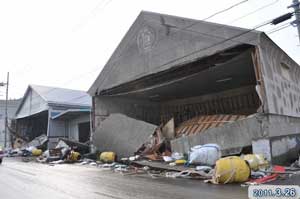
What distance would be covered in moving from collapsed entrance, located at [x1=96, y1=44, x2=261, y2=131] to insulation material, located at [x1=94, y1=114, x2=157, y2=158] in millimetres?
2587

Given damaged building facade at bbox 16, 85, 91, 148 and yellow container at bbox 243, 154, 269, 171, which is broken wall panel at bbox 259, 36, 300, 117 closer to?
yellow container at bbox 243, 154, 269, 171

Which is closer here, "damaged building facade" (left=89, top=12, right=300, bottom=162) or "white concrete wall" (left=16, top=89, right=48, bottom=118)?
"damaged building facade" (left=89, top=12, right=300, bottom=162)

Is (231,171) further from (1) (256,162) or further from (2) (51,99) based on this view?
(2) (51,99)

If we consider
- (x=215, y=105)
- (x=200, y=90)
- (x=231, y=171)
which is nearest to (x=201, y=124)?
(x=200, y=90)

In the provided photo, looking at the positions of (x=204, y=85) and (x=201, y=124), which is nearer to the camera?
(x=201, y=124)

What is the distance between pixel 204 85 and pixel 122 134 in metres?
6.67

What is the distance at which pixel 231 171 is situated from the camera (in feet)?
30.7

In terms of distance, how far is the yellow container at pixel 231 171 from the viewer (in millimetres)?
9352

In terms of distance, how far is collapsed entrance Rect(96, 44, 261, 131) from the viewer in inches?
656

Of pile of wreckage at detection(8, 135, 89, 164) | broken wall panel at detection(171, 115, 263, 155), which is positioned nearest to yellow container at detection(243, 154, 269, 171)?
broken wall panel at detection(171, 115, 263, 155)

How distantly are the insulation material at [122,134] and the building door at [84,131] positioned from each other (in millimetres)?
12179

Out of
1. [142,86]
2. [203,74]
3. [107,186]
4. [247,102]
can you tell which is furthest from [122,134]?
[107,186]

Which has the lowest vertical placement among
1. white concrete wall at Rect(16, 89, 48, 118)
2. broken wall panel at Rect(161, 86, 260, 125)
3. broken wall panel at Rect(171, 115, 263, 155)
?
broken wall panel at Rect(171, 115, 263, 155)

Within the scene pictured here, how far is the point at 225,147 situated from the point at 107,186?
701 centimetres
